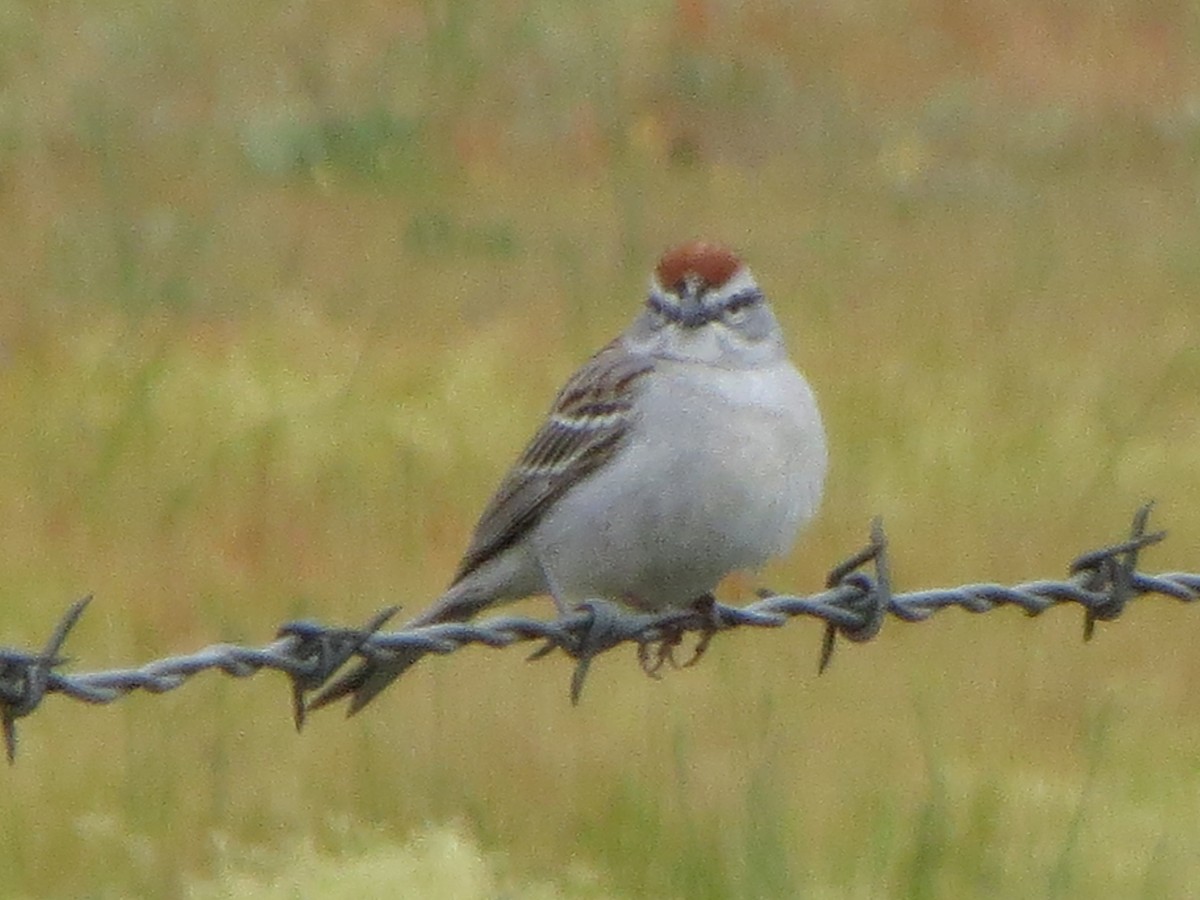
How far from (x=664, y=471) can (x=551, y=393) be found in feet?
16.5

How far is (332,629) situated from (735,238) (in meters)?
10.6

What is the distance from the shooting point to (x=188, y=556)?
9.02 metres

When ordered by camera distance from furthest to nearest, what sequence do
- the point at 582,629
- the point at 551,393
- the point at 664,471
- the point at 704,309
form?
the point at 551,393, the point at 704,309, the point at 664,471, the point at 582,629

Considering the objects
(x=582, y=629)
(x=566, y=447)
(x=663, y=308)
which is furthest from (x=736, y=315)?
(x=582, y=629)

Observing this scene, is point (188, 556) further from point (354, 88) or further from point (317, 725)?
point (354, 88)

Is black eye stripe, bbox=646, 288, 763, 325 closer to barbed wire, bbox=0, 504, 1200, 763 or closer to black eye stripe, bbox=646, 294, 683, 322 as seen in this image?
black eye stripe, bbox=646, 294, 683, 322

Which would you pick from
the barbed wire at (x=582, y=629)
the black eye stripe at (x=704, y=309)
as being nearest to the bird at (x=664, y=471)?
the black eye stripe at (x=704, y=309)

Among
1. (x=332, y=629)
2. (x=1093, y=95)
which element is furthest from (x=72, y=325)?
(x=1093, y=95)

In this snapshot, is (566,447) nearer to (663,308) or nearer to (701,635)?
(663,308)

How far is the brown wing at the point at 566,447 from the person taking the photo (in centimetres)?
611

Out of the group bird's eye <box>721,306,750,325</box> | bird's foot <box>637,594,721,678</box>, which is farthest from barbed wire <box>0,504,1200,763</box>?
bird's eye <box>721,306,750,325</box>

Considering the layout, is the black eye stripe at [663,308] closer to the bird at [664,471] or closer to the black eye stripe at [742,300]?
the bird at [664,471]

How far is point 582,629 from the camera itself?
15.8ft

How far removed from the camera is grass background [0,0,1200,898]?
6898mm
